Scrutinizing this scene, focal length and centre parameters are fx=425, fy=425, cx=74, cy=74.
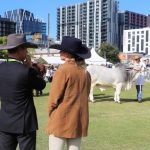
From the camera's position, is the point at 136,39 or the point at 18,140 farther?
the point at 136,39

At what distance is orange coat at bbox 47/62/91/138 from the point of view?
4684mm

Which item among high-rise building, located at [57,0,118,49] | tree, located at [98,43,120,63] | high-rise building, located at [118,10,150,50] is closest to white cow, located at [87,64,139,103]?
tree, located at [98,43,120,63]

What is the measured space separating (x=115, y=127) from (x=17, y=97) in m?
5.37

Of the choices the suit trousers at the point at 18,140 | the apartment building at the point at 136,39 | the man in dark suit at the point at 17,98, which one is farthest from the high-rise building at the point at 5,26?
the suit trousers at the point at 18,140

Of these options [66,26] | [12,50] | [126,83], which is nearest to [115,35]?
[66,26]

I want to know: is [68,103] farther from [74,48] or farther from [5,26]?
[5,26]

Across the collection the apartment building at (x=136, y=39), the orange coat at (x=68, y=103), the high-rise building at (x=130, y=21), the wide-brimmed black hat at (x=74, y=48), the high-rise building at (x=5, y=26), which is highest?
the high-rise building at (x=130, y=21)

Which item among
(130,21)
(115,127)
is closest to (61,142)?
(115,127)

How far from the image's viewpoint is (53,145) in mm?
4789

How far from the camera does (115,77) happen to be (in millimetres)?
15055

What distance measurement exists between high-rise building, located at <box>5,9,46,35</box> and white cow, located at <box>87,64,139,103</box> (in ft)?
456

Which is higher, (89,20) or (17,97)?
(89,20)

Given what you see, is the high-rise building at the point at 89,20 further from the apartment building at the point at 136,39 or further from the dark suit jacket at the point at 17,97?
the dark suit jacket at the point at 17,97

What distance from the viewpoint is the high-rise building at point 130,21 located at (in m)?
149
